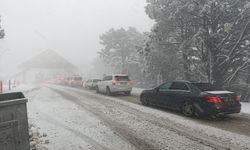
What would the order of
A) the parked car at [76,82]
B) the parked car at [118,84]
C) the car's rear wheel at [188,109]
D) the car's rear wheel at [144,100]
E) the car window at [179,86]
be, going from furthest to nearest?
the parked car at [76,82], the parked car at [118,84], the car's rear wheel at [144,100], the car window at [179,86], the car's rear wheel at [188,109]

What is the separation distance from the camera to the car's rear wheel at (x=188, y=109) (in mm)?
8461

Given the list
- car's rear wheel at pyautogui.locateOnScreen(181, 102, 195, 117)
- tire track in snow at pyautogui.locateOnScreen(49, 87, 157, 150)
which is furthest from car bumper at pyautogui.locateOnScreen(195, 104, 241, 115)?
tire track in snow at pyautogui.locateOnScreen(49, 87, 157, 150)

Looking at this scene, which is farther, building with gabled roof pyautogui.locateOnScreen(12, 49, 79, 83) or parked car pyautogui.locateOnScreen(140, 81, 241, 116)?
building with gabled roof pyautogui.locateOnScreen(12, 49, 79, 83)

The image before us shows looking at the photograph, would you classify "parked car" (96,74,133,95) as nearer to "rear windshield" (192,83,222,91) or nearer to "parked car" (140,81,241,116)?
"parked car" (140,81,241,116)

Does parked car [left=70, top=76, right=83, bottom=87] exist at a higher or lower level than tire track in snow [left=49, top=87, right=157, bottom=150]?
higher

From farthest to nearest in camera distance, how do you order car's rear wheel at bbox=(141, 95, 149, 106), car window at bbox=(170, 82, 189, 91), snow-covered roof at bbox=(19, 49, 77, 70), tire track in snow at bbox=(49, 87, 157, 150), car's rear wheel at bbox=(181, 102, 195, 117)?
snow-covered roof at bbox=(19, 49, 77, 70), car's rear wheel at bbox=(141, 95, 149, 106), car window at bbox=(170, 82, 189, 91), car's rear wheel at bbox=(181, 102, 195, 117), tire track in snow at bbox=(49, 87, 157, 150)

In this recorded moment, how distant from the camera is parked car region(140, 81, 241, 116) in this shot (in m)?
7.84

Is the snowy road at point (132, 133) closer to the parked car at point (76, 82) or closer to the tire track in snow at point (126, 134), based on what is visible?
the tire track in snow at point (126, 134)

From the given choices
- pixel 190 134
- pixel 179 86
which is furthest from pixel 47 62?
pixel 190 134

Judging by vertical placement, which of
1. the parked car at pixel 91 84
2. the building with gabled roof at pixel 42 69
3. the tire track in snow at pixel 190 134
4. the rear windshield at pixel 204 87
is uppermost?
the building with gabled roof at pixel 42 69

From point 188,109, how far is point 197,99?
66cm

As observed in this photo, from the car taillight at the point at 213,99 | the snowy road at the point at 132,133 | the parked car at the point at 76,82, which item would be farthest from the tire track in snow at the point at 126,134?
the parked car at the point at 76,82

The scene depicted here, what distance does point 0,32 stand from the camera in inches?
715

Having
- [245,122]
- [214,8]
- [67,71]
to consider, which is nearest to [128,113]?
[245,122]
